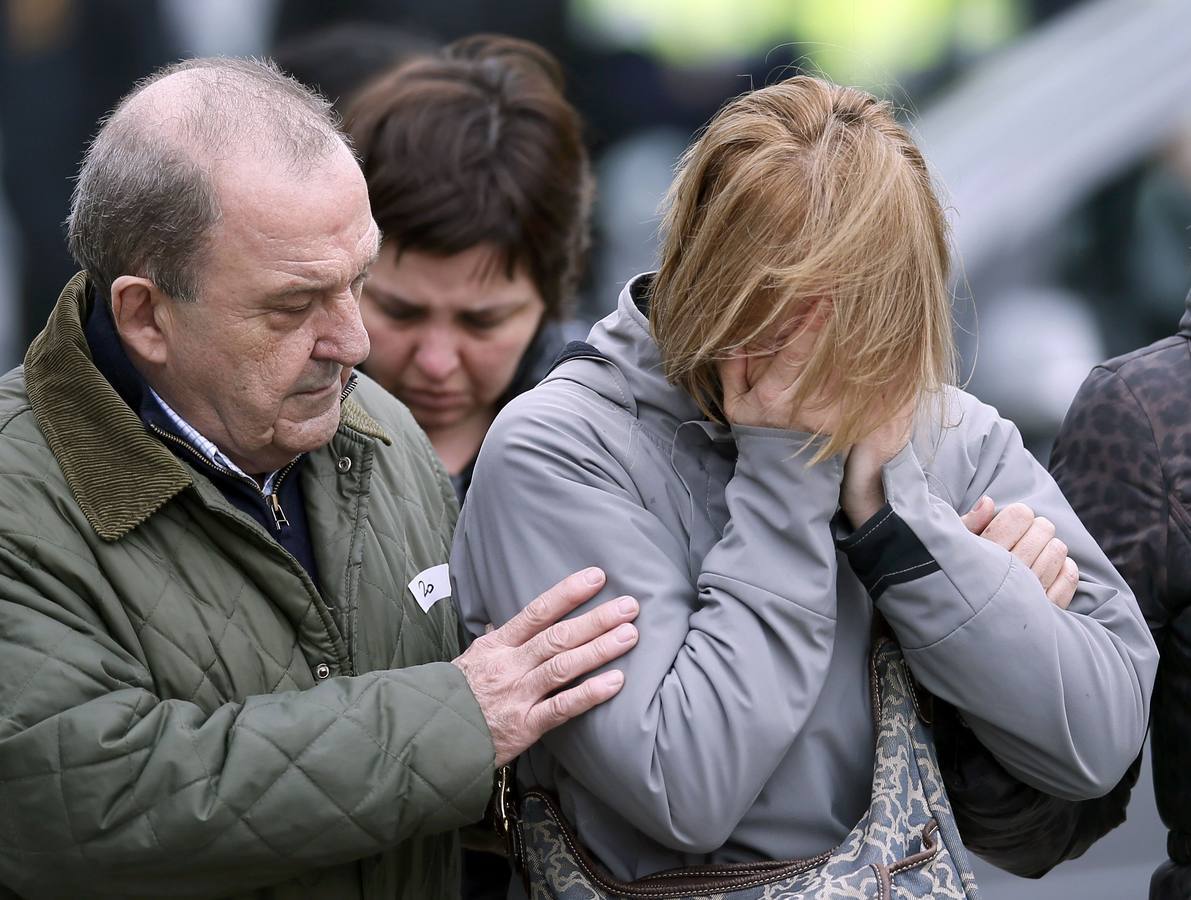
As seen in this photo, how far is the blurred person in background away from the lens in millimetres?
3039

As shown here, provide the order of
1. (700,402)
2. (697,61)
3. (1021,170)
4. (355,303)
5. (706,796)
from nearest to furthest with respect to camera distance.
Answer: (706,796) → (700,402) → (355,303) → (697,61) → (1021,170)

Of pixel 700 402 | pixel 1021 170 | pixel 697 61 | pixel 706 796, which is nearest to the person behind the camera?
pixel 706 796

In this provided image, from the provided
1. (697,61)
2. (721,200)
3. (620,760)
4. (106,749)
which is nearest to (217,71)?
(721,200)

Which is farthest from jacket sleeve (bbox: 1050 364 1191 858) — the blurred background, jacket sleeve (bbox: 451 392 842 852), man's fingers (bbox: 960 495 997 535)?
the blurred background

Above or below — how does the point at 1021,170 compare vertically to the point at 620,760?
below

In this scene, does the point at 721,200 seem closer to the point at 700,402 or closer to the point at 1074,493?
the point at 700,402

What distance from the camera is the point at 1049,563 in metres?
1.90

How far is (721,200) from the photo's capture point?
1.81m

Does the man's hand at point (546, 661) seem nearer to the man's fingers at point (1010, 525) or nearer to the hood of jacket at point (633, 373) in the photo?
the hood of jacket at point (633, 373)

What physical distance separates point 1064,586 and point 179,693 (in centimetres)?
108

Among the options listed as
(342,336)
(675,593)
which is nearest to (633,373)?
(675,593)

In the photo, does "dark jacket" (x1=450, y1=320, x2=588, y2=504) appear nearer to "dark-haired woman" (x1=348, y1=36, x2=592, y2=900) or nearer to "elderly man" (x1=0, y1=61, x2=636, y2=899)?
"dark-haired woman" (x1=348, y1=36, x2=592, y2=900)

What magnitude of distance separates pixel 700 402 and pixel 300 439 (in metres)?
0.55

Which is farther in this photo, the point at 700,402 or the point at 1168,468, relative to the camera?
the point at 1168,468
